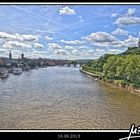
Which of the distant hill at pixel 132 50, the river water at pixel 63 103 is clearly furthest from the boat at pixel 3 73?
the distant hill at pixel 132 50

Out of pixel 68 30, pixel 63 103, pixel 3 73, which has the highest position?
pixel 68 30

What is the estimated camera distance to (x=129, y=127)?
1.59 m

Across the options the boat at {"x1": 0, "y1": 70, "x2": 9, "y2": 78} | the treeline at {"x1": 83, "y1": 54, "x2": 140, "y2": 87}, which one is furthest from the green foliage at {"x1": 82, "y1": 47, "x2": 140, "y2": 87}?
the boat at {"x1": 0, "y1": 70, "x2": 9, "y2": 78}

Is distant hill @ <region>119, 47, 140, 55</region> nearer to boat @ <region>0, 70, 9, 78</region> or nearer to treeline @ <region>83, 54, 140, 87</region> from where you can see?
treeline @ <region>83, 54, 140, 87</region>

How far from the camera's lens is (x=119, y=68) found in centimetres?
169

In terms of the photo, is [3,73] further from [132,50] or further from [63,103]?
[132,50]

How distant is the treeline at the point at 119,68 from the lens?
165cm

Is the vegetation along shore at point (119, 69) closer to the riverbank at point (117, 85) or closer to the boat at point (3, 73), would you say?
the riverbank at point (117, 85)

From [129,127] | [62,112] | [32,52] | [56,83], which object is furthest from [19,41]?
[129,127]

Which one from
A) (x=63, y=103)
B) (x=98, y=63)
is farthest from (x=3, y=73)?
(x=98, y=63)

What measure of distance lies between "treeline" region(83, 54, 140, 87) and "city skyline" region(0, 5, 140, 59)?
3 cm

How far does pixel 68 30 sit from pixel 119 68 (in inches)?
10.0

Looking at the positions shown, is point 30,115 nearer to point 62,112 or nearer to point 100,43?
point 62,112

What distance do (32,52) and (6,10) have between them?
0.64 feet
